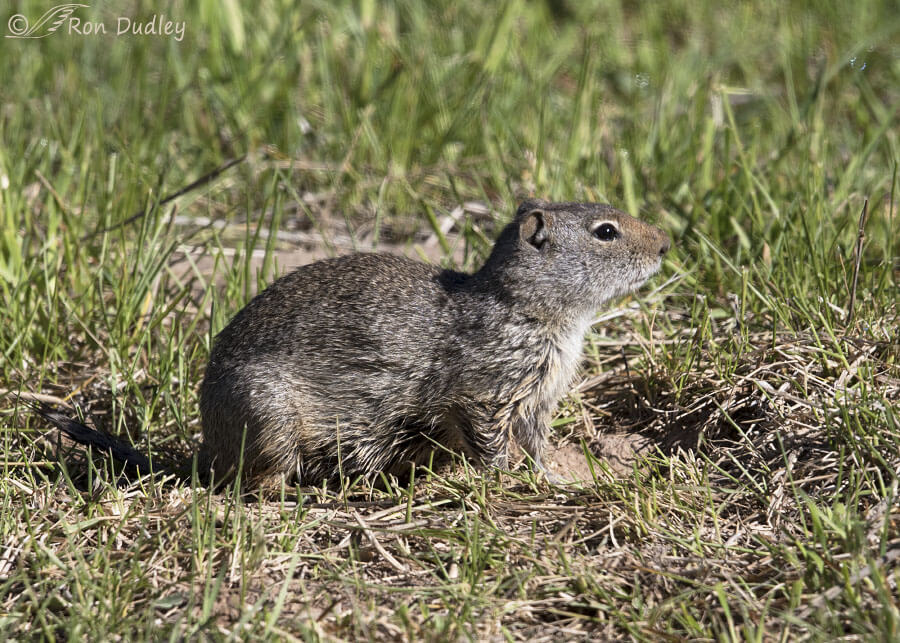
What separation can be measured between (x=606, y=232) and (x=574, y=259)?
17 cm

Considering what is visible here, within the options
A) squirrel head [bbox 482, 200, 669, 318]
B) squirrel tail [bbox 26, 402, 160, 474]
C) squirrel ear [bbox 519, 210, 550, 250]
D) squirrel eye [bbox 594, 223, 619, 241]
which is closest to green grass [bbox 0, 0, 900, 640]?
squirrel tail [bbox 26, 402, 160, 474]

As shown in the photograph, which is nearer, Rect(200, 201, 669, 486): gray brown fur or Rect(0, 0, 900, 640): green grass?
Rect(0, 0, 900, 640): green grass

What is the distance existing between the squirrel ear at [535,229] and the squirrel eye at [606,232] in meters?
0.19

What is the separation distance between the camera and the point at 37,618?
2.76 m

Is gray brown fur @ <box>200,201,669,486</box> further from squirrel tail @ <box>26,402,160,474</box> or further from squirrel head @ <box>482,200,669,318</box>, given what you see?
squirrel tail @ <box>26,402,160,474</box>

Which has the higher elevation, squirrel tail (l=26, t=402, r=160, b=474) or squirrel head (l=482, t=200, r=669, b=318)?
squirrel head (l=482, t=200, r=669, b=318)

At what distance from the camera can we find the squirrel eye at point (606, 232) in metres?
3.78

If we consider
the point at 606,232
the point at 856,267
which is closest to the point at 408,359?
the point at 606,232

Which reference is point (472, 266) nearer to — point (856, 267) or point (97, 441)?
point (856, 267)

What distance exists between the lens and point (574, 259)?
374cm

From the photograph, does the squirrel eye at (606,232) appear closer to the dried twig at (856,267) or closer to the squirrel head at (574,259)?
the squirrel head at (574,259)

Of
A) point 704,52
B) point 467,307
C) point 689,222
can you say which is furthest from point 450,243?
point 704,52

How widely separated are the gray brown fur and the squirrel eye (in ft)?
0.06

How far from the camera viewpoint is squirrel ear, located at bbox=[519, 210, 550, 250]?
3.74m
